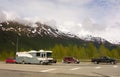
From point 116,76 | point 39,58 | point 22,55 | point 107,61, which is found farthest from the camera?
point 107,61

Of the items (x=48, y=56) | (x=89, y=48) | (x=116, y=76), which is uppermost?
(x=89, y=48)

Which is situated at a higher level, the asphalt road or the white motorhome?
the white motorhome

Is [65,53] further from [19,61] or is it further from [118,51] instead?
[19,61]

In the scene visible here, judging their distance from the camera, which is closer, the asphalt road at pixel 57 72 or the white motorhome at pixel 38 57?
the asphalt road at pixel 57 72

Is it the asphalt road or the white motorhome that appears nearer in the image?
the asphalt road

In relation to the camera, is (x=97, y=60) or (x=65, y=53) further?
(x=65, y=53)

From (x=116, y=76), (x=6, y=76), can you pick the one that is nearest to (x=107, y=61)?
(x=116, y=76)

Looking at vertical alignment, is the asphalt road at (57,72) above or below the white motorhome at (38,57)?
below

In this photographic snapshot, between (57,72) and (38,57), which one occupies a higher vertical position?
(38,57)

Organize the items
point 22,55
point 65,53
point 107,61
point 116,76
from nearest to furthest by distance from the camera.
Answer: point 116,76 < point 22,55 < point 107,61 < point 65,53

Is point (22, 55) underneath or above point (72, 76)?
above

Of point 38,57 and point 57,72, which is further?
point 38,57

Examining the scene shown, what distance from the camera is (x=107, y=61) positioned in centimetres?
7781

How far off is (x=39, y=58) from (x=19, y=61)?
7747 mm
